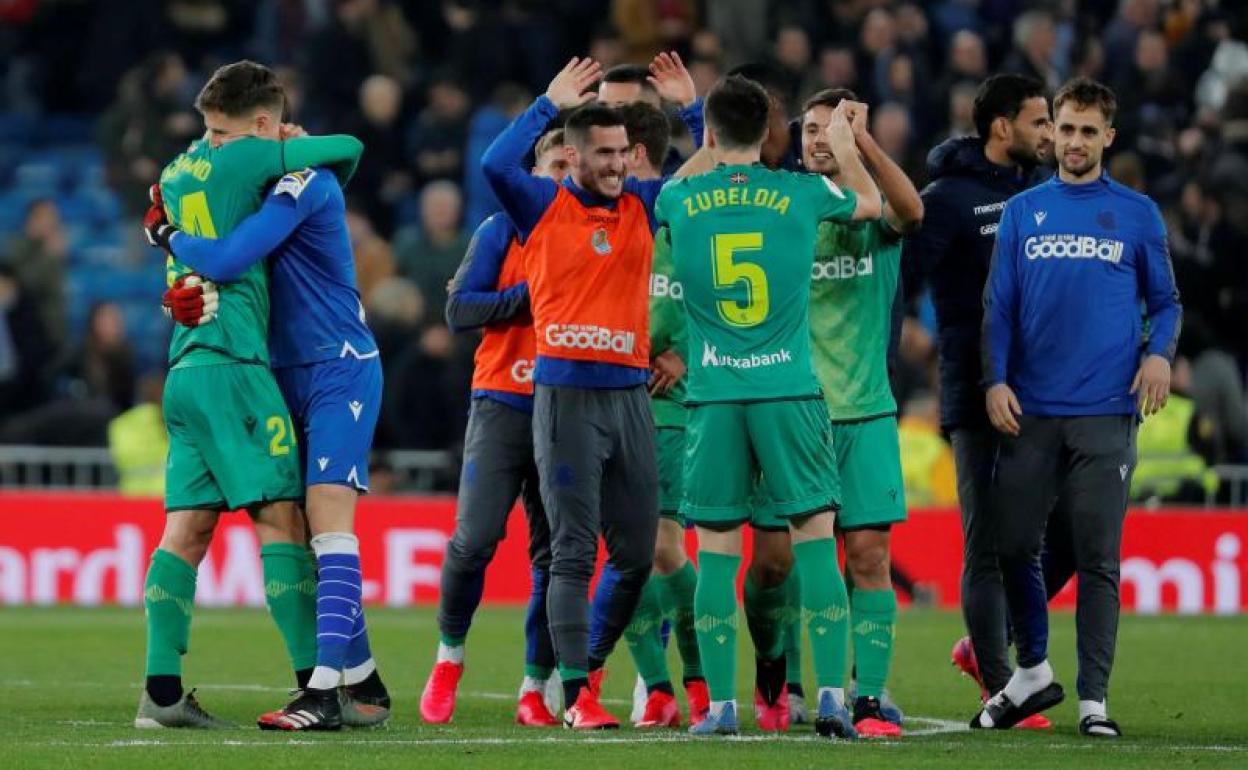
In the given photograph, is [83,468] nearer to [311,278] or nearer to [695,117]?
[311,278]

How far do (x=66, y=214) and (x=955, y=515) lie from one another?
11063 mm

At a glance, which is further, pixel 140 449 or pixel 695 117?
pixel 140 449

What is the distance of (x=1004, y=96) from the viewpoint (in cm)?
1031

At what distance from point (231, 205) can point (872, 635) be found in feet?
9.29

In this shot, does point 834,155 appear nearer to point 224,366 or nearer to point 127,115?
point 224,366

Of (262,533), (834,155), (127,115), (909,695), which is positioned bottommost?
(909,695)

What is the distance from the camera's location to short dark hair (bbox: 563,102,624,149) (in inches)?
370

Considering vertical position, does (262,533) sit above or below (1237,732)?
above

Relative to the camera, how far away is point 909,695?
11.6 m

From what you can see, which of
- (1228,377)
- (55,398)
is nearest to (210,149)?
(1228,377)

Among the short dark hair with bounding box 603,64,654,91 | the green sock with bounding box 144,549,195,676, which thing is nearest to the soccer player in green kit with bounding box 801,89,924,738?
the short dark hair with bounding box 603,64,654,91

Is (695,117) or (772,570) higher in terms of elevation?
(695,117)

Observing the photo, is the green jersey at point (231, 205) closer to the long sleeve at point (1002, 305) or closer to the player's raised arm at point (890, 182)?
the player's raised arm at point (890, 182)

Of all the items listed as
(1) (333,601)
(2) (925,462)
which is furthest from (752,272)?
(2) (925,462)
